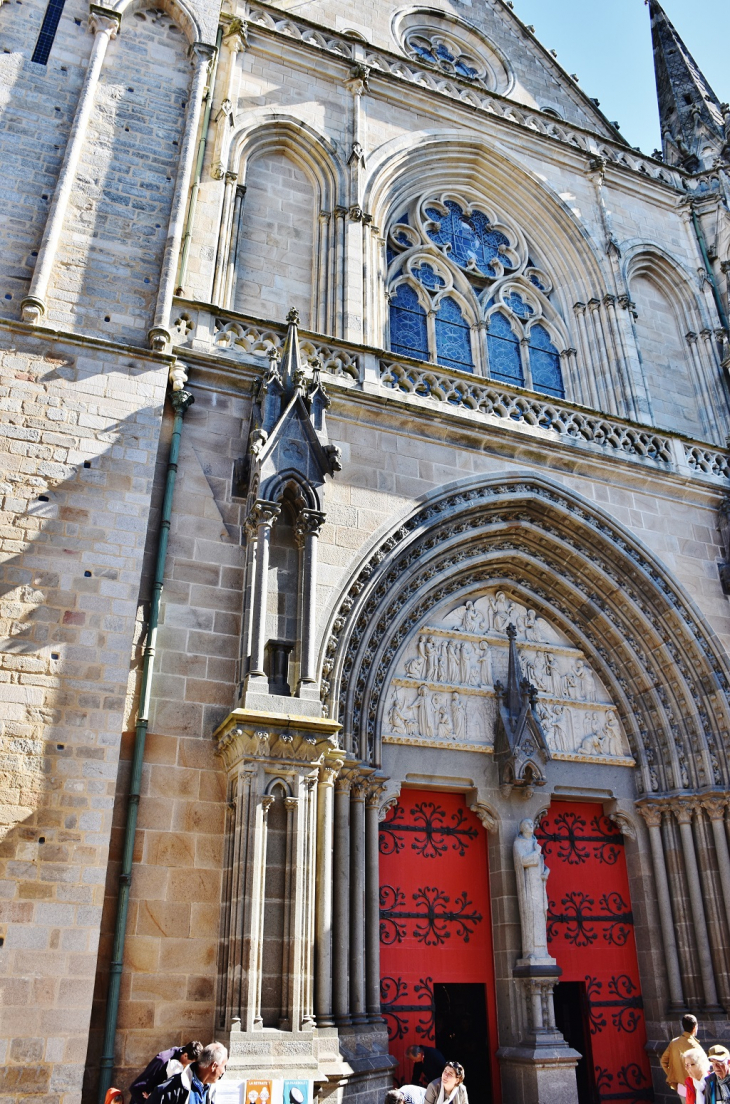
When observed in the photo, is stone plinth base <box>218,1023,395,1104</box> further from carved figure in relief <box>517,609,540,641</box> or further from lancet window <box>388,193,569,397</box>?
lancet window <box>388,193,569,397</box>

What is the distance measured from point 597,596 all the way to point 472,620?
5.29 ft

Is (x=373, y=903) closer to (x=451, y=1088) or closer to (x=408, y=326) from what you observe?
(x=451, y=1088)

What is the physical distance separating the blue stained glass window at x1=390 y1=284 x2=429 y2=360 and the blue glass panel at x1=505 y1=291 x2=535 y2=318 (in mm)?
1540

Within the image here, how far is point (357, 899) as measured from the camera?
7.45m

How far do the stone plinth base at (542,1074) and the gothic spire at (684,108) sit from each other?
13482mm

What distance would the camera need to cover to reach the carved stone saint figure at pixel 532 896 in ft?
27.1

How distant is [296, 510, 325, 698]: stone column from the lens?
23.7ft

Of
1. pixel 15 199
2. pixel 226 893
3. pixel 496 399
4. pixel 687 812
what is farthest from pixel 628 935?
pixel 15 199

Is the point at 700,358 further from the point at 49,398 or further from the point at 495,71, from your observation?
the point at 49,398

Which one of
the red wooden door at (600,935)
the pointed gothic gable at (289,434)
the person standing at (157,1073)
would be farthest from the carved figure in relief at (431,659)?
the person standing at (157,1073)

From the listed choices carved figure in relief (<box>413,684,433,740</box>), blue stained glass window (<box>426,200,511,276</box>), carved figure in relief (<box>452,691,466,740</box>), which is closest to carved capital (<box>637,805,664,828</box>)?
carved figure in relief (<box>452,691,466,740</box>)

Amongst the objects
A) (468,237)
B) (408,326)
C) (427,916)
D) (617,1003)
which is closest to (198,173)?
(408,326)

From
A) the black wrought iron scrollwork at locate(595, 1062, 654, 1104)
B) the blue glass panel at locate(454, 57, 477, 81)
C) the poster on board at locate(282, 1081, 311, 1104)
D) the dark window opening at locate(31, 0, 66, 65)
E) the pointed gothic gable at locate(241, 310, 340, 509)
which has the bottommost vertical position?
the black wrought iron scrollwork at locate(595, 1062, 654, 1104)

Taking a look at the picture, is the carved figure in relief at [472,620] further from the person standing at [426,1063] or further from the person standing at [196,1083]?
the person standing at [196,1083]
